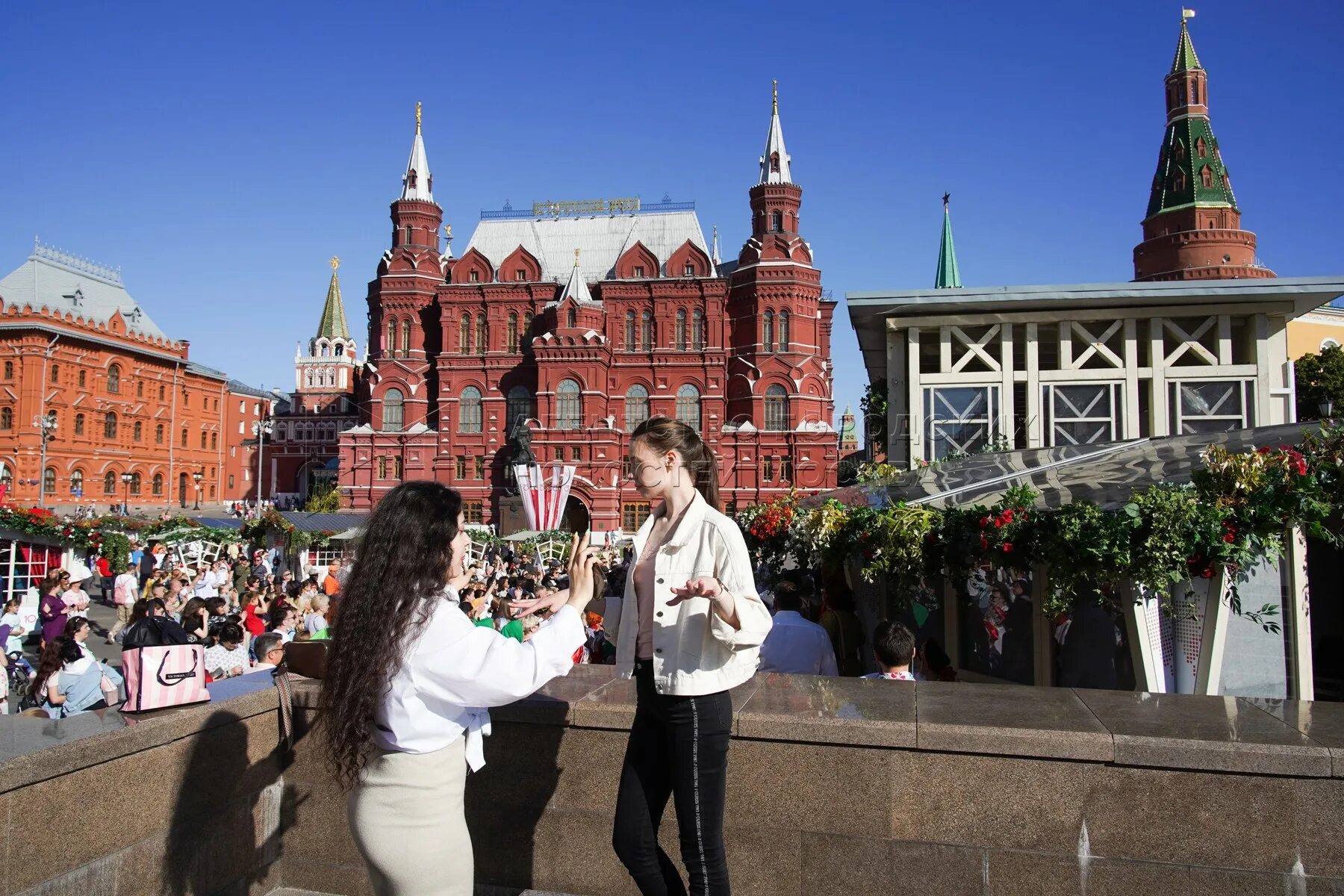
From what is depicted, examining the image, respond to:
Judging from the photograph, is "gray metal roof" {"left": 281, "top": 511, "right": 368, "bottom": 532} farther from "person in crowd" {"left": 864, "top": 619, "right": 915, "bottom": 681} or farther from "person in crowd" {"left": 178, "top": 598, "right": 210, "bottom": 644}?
"person in crowd" {"left": 864, "top": 619, "right": 915, "bottom": 681}

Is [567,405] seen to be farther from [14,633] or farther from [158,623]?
[158,623]

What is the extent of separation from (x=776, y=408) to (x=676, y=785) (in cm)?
4548

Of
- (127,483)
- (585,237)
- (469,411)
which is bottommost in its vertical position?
(127,483)

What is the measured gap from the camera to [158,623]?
899 cm

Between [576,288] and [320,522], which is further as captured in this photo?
[576,288]

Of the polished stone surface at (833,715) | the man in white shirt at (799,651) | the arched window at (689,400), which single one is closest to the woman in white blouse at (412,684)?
the polished stone surface at (833,715)

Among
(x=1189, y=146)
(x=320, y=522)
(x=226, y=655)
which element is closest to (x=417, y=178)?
(x=320, y=522)

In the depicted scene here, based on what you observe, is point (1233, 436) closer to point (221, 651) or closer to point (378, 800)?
point (378, 800)

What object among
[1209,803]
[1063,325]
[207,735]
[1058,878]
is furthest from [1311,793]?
[1063,325]

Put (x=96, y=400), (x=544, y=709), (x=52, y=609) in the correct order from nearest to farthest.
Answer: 1. (x=544, y=709)
2. (x=52, y=609)
3. (x=96, y=400)

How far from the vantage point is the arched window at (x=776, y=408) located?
4797 centimetres

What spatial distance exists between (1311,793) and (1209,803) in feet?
1.13

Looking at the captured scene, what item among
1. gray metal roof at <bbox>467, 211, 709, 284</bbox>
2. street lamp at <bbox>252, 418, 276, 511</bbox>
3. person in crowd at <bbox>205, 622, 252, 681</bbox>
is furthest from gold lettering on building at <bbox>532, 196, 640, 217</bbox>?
person in crowd at <bbox>205, 622, 252, 681</bbox>

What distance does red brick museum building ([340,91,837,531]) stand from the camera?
4772cm
